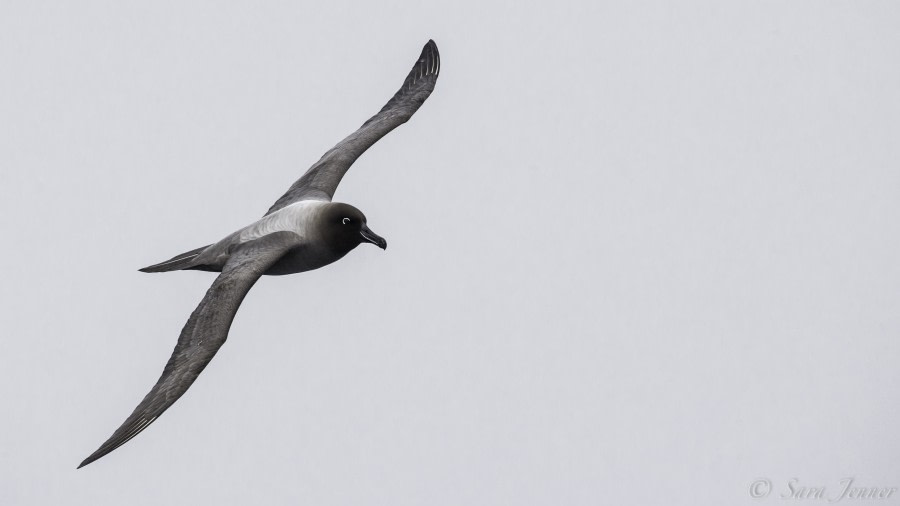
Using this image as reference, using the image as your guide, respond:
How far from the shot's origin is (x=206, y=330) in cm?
1466

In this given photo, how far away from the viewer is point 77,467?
12.8 m

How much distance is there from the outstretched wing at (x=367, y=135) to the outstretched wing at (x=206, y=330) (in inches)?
71.0

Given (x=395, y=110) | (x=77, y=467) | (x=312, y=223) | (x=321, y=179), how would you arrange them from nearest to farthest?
(x=77, y=467) → (x=312, y=223) → (x=321, y=179) → (x=395, y=110)

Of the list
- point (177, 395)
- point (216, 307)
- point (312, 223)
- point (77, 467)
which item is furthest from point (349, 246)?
point (77, 467)

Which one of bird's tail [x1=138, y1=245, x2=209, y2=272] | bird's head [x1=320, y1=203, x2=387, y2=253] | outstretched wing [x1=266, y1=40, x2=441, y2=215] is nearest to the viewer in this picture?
bird's head [x1=320, y1=203, x2=387, y2=253]

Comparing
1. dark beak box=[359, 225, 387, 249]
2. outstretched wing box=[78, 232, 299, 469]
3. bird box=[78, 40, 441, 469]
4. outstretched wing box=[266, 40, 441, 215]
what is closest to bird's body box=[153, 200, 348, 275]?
bird box=[78, 40, 441, 469]

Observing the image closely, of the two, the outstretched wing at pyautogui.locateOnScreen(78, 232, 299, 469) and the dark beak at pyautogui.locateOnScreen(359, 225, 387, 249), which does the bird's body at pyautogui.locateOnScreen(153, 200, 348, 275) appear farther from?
the dark beak at pyautogui.locateOnScreen(359, 225, 387, 249)

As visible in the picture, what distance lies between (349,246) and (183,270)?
2.23 metres

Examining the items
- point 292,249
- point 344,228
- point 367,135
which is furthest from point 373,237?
point 367,135

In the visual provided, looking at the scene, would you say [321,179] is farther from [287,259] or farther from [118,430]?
[118,430]

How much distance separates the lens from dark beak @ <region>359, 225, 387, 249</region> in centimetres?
1598

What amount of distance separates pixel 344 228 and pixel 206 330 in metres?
2.24

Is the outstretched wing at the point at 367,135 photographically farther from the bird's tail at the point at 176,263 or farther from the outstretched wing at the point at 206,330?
the outstretched wing at the point at 206,330

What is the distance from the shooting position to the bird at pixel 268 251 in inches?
558
